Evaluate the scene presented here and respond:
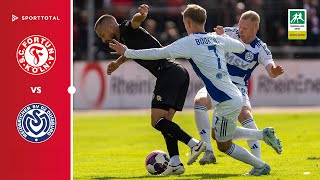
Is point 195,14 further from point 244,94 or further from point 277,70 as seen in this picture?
point 244,94

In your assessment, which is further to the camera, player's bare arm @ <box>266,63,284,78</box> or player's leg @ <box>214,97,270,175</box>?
player's bare arm @ <box>266,63,284,78</box>

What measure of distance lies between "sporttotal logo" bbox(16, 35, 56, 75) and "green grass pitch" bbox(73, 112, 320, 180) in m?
2.87

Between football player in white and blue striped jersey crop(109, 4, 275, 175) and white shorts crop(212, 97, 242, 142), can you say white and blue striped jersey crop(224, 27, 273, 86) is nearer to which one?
football player in white and blue striped jersey crop(109, 4, 275, 175)

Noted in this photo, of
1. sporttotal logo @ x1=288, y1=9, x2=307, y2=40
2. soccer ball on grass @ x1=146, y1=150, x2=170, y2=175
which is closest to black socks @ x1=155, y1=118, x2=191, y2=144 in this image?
soccer ball on grass @ x1=146, y1=150, x2=170, y2=175

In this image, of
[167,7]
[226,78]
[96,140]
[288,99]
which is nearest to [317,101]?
[288,99]

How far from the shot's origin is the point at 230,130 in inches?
472

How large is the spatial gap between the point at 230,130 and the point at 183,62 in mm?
17387

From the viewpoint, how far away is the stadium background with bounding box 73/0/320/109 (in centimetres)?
2945

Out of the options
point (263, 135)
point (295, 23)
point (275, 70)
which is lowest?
point (263, 135)

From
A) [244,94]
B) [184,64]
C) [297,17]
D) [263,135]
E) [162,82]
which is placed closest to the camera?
[263,135]

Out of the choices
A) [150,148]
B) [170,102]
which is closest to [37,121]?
[170,102]

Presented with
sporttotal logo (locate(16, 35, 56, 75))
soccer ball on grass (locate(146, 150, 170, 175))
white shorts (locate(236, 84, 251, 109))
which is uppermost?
sporttotal logo (locate(16, 35, 56, 75))

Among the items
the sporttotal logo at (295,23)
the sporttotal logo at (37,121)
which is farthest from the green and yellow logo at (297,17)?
the sporttotal logo at (37,121)

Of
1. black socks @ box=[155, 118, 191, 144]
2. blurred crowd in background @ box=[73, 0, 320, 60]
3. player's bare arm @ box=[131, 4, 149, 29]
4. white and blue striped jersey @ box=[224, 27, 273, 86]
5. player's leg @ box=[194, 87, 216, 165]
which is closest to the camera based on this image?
player's bare arm @ box=[131, 4, 149, 29]
